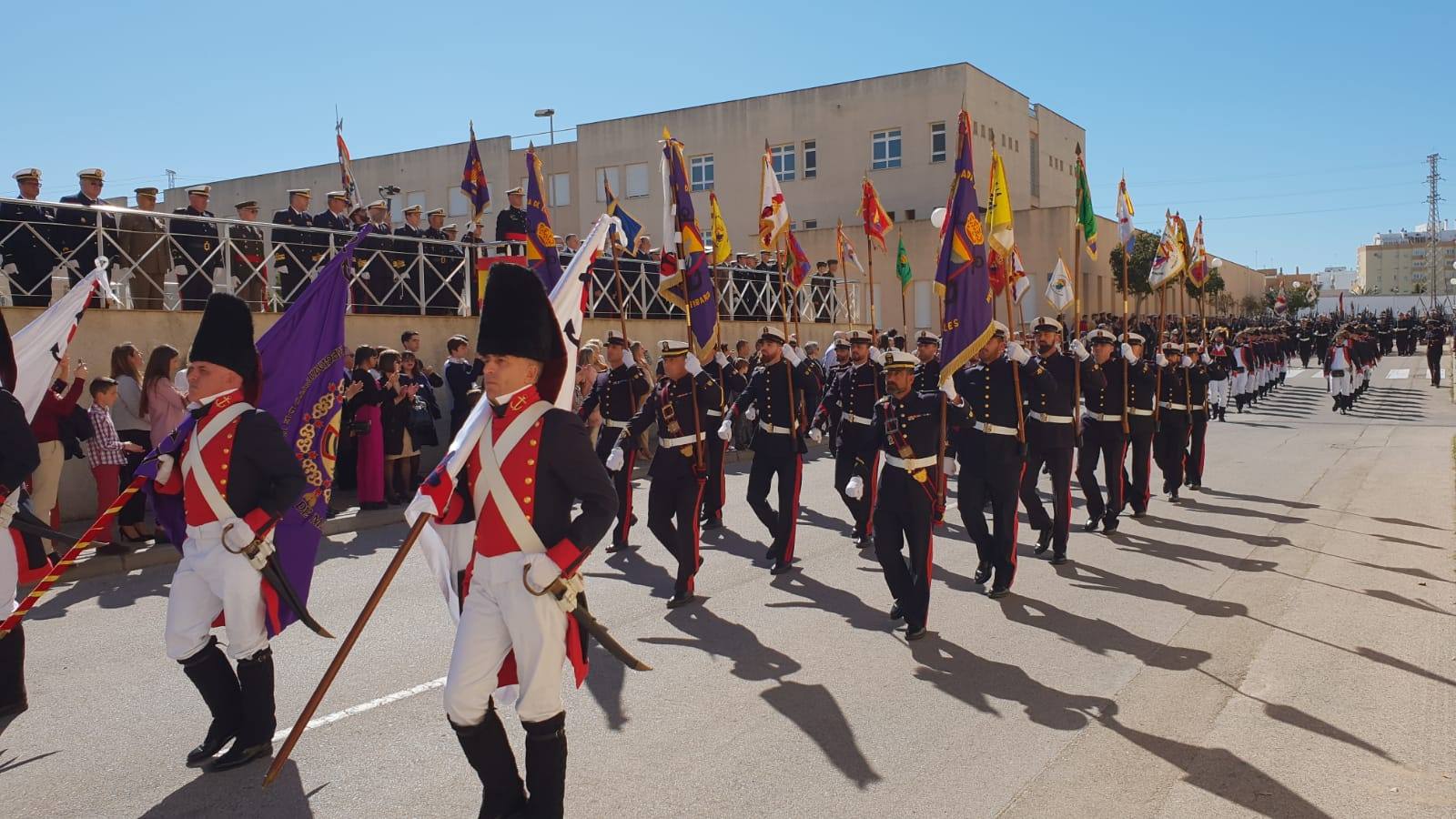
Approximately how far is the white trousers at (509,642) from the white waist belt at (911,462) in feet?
12.1

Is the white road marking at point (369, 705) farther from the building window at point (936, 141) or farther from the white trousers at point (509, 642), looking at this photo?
the building window at point (936, 141)

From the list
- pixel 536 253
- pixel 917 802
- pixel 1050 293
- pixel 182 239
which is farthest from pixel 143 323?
pixel 1050 293

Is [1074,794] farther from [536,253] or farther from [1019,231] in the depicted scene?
[1019,231]

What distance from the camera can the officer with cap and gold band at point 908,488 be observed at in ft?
23.2

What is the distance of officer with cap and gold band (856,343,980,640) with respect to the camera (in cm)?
707

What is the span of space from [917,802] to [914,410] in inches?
130

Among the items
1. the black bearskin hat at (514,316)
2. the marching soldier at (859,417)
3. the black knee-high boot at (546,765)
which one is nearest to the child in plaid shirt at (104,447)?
the marching soldier at (859,417)

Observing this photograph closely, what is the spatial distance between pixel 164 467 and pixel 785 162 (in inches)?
1607

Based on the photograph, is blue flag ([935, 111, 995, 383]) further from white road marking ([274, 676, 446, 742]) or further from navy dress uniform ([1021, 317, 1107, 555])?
white road marking ([274, 676, 446, 742])

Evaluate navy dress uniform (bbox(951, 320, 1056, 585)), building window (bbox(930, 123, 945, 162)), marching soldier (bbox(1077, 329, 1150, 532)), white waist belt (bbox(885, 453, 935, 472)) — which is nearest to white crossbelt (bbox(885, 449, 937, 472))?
white waist belt (bbox(885, 453, 935, 472))

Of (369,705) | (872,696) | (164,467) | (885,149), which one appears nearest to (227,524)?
(164,467)

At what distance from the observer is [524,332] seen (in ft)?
13.5

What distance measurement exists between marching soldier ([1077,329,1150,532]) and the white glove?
8157 millimetres

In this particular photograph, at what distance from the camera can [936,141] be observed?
41.0 m
